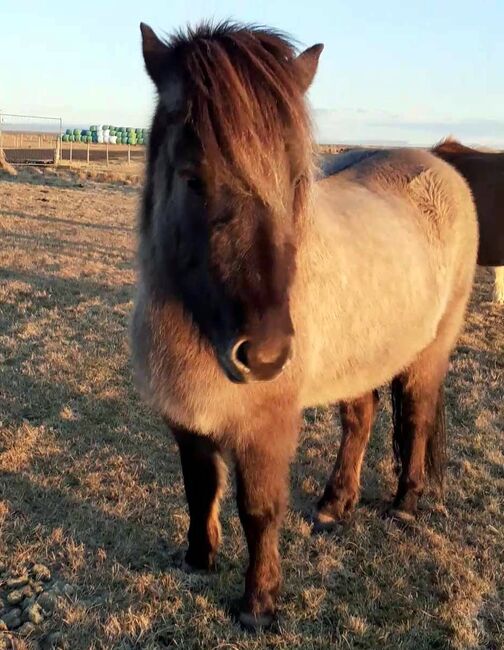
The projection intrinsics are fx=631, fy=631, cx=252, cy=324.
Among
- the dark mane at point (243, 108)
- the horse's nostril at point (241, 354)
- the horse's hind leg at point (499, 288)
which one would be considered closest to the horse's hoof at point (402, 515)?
the horse's nostril at point (241, 354)

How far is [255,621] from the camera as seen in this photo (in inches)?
111

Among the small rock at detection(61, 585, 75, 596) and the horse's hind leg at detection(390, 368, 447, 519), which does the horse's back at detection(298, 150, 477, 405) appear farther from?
the small rock at detection(61, 585, 75, 596)

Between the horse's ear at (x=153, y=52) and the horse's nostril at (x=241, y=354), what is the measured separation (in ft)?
3.42

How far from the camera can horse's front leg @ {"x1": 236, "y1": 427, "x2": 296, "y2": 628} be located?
2582mm

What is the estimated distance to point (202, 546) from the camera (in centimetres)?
317

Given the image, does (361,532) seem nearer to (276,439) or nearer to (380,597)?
(380,597)

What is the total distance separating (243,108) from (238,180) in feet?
0.73

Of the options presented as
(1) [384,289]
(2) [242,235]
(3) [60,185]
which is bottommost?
(3) [60,185]

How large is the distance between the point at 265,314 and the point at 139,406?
3.25 metres

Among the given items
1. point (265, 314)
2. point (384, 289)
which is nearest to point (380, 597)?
point (384, 289)

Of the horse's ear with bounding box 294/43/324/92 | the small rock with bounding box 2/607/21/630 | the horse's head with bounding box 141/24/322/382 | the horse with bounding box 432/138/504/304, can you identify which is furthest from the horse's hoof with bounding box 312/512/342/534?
the horse with bounding box 432/138/504/304

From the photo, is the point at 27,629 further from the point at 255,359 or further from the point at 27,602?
the point at 255,359

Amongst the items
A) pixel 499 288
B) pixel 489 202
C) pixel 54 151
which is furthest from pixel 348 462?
pixel 54 151

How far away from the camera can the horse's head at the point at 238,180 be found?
193 cm
